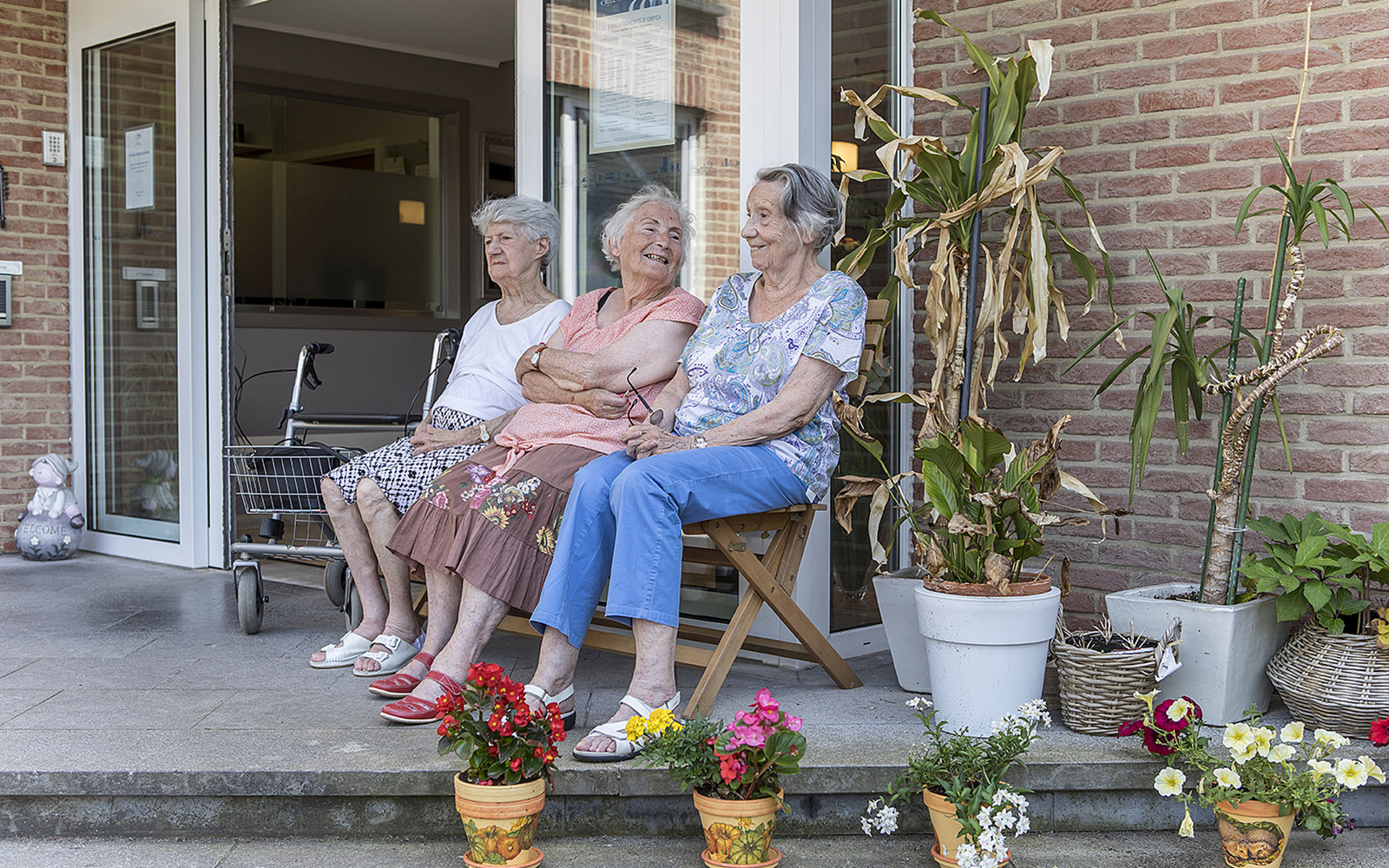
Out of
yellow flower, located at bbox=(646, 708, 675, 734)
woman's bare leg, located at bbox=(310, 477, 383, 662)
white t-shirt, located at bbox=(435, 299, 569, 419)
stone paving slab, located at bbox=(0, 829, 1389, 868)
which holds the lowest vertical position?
stone paving slab, located at bbox=(0, 829, 1389, 868)

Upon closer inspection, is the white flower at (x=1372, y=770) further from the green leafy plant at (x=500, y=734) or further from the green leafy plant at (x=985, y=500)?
the green leafy plant at (x=500, y=734)

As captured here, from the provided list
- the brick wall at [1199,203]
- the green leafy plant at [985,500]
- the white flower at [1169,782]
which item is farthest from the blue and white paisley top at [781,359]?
the white flower at [1169,782]

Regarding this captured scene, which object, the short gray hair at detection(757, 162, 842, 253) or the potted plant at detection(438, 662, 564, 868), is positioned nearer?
the potted plant at detection(438, 662, 564, 868)

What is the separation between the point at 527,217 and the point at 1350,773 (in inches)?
99.0

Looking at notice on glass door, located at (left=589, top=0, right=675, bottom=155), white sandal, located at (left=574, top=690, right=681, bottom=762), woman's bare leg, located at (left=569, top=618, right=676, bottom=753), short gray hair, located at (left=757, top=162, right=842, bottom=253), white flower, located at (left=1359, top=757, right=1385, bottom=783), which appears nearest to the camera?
white flower, located at (left=1359, top=757, right=1385, bottom=783)

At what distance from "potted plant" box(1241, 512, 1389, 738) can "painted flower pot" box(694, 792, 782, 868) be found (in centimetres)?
126

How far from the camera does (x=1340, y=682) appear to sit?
107 inches

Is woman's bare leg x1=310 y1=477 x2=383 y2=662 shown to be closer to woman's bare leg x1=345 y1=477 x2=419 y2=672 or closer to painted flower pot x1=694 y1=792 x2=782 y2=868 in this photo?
woman's bare leg x1=345 y1=477 x2=419 y2=672

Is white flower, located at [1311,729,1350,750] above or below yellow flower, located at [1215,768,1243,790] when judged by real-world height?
above

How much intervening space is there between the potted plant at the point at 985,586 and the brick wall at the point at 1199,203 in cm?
67

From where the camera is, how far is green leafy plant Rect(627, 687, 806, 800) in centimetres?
230

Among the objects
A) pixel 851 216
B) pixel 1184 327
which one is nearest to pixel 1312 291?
pixel 1184 327

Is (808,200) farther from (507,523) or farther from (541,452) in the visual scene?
(507,523)

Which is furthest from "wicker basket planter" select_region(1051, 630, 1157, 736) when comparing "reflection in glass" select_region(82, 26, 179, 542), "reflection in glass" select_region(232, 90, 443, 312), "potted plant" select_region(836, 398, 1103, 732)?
"reflection in glass" select_region(232, 90, 443, 312)
